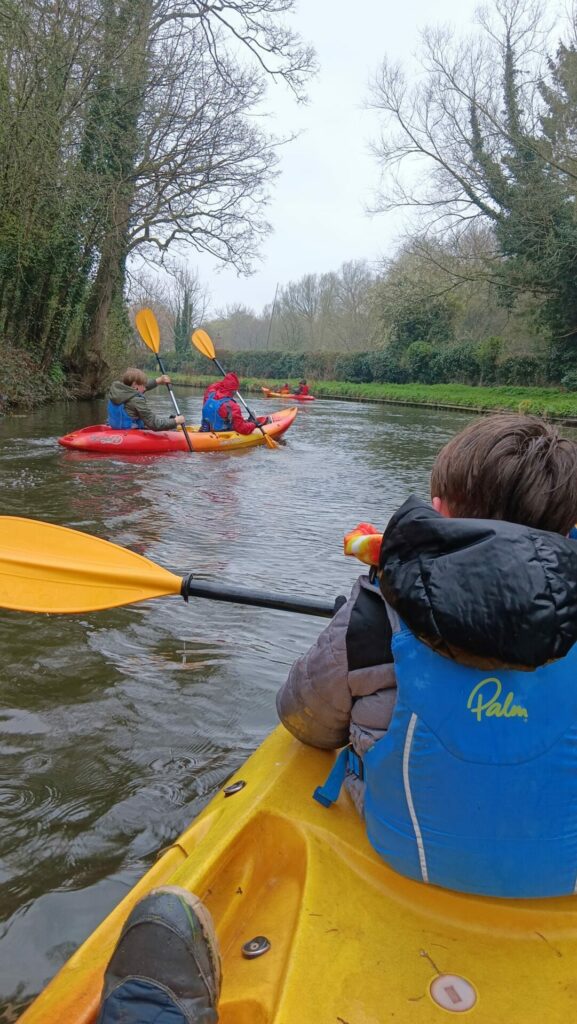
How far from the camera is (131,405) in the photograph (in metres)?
9.35

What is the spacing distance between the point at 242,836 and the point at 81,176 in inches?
543

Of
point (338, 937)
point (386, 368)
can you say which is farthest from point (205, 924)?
point (386, 368)

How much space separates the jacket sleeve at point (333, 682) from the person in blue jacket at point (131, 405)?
26.4 ft

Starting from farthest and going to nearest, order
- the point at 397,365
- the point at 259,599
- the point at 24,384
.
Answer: the point at 397,365
the point at 24,384
the point at 259,599

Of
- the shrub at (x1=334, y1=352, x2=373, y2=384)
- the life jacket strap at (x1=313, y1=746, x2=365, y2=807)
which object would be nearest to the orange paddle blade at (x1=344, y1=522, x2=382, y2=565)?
the life jacket strap at (x1=313, y1=746, x2=365, y2=807)

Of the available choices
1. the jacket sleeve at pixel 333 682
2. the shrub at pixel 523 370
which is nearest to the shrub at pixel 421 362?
the shrub at pixel 523 370

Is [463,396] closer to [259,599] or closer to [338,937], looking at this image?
[259,599]

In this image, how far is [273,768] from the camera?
1.75 meters

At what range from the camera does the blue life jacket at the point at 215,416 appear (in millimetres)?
10742

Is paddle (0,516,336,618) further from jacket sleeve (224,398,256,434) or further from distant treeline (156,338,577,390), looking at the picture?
distant treeline (156,338,577,390)

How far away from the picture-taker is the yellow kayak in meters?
1.13

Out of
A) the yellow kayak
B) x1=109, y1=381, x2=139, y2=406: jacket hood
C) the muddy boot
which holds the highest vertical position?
x1=109, y1=381, x2=139, y2=406: jacket hood

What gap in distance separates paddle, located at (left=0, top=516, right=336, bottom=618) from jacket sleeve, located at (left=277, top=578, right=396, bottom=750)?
3.44 ft

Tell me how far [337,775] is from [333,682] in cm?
24
